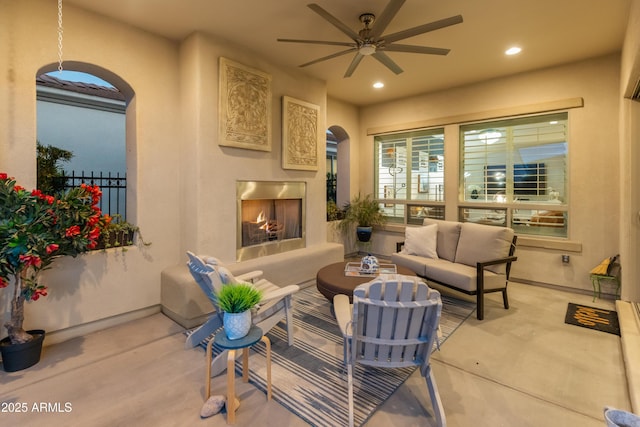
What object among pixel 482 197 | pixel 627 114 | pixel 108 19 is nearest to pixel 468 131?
pixel 482 197

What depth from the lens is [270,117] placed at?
13.2ft

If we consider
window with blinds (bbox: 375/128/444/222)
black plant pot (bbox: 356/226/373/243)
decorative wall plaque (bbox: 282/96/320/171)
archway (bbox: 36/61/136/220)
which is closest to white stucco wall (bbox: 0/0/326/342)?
decorative wall plaque (bbox: 282/96/320/171)

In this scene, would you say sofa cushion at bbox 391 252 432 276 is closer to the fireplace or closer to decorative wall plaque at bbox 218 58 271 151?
the fireplace

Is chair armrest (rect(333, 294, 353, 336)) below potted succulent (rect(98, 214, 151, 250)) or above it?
below

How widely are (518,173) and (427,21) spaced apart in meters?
2.83

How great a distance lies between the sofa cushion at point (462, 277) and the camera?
11.1 ft

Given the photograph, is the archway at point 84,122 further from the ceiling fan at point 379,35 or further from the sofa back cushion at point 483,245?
the sofa back cushion at point 483,245

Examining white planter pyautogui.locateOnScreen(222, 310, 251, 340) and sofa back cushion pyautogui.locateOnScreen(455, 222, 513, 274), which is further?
sofa back cushion pyautogui.locateOnScreen(455, 222, 513, 274)

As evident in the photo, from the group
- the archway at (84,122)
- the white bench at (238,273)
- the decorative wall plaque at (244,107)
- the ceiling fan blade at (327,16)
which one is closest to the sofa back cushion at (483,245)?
the white bench at (238,273)

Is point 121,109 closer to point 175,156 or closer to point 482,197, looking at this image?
point 175,156

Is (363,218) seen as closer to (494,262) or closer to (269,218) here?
(269,218)

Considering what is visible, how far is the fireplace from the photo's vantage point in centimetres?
387

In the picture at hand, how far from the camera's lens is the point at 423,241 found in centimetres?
427

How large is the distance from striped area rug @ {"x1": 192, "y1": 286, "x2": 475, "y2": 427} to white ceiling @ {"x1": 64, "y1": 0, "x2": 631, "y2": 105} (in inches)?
126
